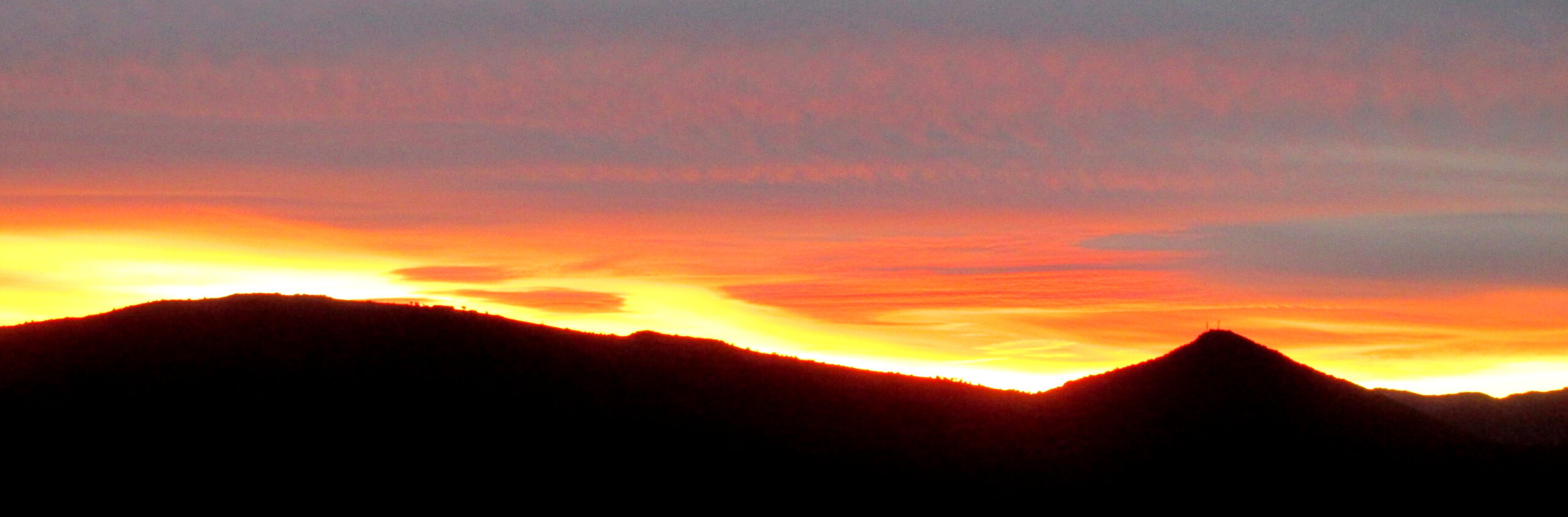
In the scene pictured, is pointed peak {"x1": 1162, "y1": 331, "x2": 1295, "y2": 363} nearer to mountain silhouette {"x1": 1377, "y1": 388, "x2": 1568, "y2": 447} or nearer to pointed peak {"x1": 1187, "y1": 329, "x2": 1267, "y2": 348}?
pointed peak {"x1": 1187, "y1": 329, "x2": 1267, "y2": 348}

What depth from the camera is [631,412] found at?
4100cm

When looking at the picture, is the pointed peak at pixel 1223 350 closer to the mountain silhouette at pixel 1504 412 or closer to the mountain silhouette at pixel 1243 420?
the mountain silhouette at pixel 1243 420

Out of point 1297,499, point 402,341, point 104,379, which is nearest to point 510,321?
point 402,341

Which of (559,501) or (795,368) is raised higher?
(795,368)

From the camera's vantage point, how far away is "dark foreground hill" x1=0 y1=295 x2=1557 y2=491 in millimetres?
36562

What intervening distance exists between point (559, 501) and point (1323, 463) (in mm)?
22882

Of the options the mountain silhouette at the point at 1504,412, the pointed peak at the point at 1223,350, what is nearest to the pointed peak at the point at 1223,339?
the pointed peak at the point at 1223,350

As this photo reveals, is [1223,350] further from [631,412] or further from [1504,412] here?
[1504,412]

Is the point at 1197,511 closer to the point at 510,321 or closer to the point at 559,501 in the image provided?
the point at 559,501

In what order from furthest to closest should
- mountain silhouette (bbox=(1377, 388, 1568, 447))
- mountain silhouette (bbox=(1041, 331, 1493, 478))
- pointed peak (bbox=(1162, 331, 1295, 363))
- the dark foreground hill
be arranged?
1. mountain silhouette (bbox=(1377, 388, 1568, 447))
2. pointed peak (bbox=(1162, 331, 1295, 363))
3. mountain silhouette (bbox=(1041, 331, 1493, 478))
4. the dark foreground hill

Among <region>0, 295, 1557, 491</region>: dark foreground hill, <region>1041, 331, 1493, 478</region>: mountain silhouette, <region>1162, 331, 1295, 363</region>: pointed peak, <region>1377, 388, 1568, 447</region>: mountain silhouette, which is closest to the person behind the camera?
<region>0, 295, 1557, 491</region>: dark foreground hill

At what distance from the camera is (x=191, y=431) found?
35.9m

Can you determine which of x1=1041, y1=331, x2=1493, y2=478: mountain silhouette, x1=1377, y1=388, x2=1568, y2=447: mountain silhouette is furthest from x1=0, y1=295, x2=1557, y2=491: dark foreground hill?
x1=1377, y1=388, x2=1568, y2=447: mountain silhouette

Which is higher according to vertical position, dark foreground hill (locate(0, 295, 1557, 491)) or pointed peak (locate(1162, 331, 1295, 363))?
pointed peak (locate(1162, 331, 1295, 363))
